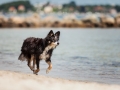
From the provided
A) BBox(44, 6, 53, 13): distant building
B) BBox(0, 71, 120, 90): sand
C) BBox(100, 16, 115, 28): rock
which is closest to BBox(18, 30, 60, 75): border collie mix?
BBox(0, 71, 120, 90): sand

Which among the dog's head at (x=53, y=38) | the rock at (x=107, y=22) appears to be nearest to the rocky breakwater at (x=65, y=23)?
the rock at (x=107, y=22)

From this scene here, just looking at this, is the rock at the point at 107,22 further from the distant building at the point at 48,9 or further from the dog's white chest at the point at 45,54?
the distant building at the point at 48,9

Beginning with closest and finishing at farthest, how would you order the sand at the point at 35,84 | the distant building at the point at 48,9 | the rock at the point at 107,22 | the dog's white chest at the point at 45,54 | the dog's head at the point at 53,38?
the sand at the point at 35,84 → the dog's head at the point at 53,38 → the dog's white chest at the point at 45,54 → the rock at the point at 107,22 → the distant building at the point at 48,9

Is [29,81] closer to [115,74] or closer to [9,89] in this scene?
[9,89]

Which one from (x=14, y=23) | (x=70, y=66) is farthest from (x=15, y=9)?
(x=70, y=66)

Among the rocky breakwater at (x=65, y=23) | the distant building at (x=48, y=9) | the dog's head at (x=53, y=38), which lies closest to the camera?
the dog's head at (x=53, y=38)

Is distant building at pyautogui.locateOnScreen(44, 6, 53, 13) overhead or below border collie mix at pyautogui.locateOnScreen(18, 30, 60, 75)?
overhead

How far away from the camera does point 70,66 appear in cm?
1334

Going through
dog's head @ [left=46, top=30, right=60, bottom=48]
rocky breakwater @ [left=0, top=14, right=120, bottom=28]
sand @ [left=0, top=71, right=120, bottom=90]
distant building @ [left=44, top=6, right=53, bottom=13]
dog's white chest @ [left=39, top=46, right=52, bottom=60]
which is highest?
distant building @ [left=44, top=6, right=53, bottom=13]

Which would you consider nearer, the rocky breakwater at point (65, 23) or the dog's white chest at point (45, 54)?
the dog's white chest at point (45, 54)

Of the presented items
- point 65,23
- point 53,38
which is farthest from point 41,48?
point 65,23

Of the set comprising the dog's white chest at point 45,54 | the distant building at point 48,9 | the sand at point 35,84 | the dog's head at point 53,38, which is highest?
the distant building at point 48,9

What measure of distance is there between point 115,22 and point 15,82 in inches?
2093

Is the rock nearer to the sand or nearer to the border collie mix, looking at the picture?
the border collie mix
